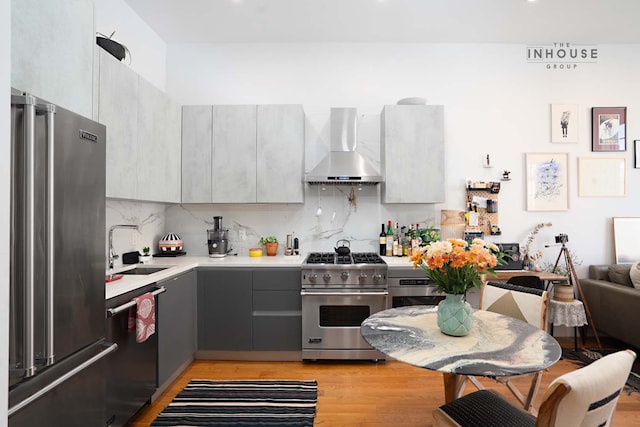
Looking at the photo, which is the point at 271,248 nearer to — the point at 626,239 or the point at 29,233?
the point at 29,233

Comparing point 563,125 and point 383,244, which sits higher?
point 563,125

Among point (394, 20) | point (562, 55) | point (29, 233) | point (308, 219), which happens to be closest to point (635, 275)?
point (562, 55)

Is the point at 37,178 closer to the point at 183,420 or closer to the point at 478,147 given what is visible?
the point at 183,420

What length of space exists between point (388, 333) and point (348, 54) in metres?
3.24

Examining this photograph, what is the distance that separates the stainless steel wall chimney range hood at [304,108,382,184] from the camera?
3250 millimetres

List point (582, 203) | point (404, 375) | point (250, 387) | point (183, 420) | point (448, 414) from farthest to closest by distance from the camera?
point (582, 203) → point (404, 375) → point (250, 387) → point (183, 420) → point (448, 414)

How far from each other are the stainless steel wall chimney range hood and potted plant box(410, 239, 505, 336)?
1.79 metres

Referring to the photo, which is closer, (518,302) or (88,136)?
(88,136)

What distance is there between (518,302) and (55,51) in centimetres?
297

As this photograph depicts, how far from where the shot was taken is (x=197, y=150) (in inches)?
133

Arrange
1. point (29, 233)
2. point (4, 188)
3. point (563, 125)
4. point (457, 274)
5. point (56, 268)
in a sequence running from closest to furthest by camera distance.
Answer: point (4, 188)
point (29, 233)
point (56, 268)
point (457, 274)
point (563, 125)

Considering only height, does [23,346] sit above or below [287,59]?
below

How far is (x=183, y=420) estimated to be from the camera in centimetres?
217

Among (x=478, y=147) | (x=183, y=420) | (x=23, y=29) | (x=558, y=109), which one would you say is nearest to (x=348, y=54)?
(x=478, y=147)
